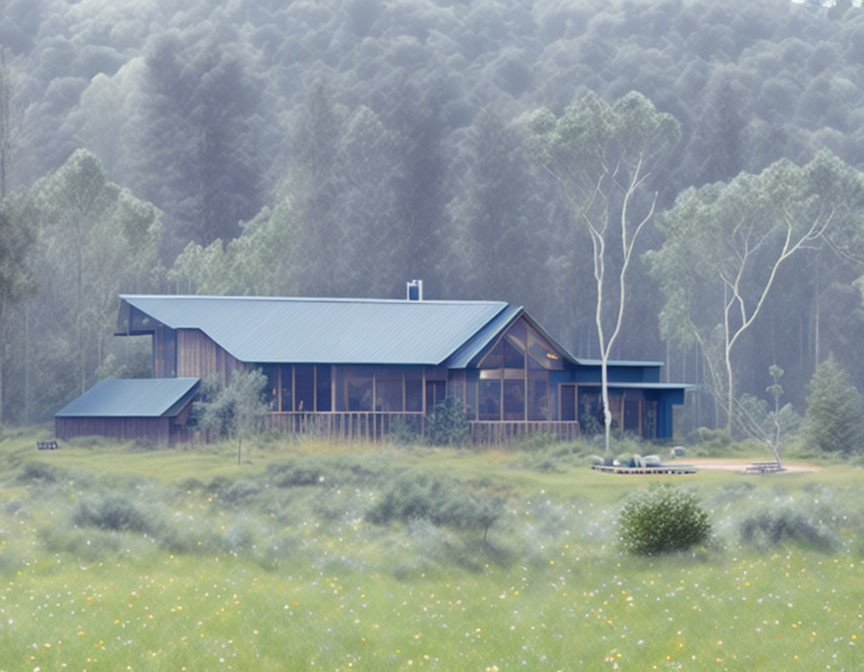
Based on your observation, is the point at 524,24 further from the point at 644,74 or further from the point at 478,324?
the point at 478,324

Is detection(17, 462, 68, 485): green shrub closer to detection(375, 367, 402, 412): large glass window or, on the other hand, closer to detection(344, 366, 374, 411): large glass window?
detection(344, 366, 374, 411): large glass window

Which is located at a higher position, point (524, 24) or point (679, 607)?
point (524, 24)

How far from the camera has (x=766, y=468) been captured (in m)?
44.6

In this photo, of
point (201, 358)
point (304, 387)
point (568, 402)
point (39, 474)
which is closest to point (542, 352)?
point (568, 402)

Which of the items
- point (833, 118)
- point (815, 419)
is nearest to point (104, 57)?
point (833, 118)

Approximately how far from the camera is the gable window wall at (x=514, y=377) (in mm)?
51781

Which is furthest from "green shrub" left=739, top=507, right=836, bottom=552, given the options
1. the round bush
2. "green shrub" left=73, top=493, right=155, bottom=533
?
"green shrub" left=73, top=493, right=155, bottom=533

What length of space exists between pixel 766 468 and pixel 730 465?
257cm

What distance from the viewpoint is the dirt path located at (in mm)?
44781

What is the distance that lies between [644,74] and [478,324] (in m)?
49.4

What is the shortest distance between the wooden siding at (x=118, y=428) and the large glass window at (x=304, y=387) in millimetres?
4501

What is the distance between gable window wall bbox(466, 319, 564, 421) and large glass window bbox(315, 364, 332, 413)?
5062 mm

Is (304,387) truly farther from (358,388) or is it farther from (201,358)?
(201,358)

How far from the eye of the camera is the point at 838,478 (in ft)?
134
